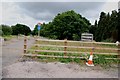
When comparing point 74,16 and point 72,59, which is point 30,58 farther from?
point 74,16

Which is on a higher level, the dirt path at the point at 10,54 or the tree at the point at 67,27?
the tree at the point at 67,27

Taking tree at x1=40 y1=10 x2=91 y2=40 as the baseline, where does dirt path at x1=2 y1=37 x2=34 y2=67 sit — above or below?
below

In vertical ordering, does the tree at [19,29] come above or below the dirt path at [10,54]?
above

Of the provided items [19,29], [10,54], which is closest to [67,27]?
[10,54]

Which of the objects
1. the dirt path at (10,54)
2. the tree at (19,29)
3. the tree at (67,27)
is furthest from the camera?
the tree at (19,29)

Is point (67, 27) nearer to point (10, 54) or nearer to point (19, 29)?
point (10, 54)

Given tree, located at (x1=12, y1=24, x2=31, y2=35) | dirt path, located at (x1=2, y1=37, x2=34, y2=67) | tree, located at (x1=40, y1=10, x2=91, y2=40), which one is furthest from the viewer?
tree, located at (x1=12, y1=24, x2=31, y2=35)

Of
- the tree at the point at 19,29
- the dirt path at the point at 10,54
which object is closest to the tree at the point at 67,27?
the dirt path at the point at 10,54

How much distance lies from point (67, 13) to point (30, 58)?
173 feet

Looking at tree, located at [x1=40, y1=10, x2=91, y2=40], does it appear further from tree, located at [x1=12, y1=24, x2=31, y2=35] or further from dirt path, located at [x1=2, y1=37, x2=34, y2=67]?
tree, located at [x1=12, y1=24, x2=31, y2=35]

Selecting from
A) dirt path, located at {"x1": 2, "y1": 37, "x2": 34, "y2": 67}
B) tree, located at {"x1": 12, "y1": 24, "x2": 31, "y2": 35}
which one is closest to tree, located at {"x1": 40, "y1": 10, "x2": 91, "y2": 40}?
dirt path, located at {"x1": 2, "y1": 37, "x2": 34, "y2": 67}

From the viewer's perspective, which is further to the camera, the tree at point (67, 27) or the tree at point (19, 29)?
the tree at point (19, 29)

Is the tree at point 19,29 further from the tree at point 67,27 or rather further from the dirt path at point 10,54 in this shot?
the dirt path at point 10,54

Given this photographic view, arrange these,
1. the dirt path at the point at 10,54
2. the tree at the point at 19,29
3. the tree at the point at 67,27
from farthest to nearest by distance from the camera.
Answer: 1. the tree at the point at 19,29
2. the tree at the point at 67,27
3. the dirt path at the point at 10,54
